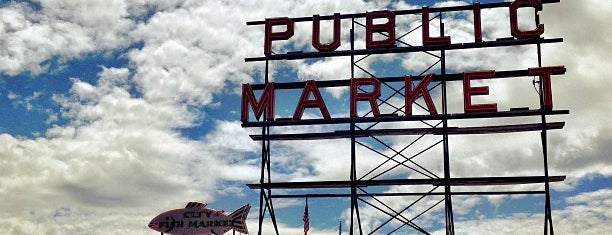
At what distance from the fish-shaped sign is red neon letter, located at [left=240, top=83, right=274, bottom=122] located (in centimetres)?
407

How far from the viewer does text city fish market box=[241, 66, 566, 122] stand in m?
30.3

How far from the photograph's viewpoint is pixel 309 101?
32.0 metres

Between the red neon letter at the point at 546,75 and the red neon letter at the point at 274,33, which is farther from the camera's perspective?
the red neon letter at the point at 274,33

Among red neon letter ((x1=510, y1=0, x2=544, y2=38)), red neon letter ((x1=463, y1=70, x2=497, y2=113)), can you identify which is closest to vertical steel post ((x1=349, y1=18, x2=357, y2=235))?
red neon letter ((x1=463, y1=70, x2=497, y2=113))

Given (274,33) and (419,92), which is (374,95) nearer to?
(419,92)

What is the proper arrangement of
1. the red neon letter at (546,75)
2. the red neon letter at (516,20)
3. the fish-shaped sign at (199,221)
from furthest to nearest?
the fish-shaped sign at (199,221)
the red neon letter at (516,20)
the red neon letter at (546,75)

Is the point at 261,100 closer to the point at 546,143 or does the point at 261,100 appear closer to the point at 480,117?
the point at 480,117

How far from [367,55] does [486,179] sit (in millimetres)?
7100

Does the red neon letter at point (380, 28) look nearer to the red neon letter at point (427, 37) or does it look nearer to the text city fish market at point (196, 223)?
the red neon letter at point (427, 37)

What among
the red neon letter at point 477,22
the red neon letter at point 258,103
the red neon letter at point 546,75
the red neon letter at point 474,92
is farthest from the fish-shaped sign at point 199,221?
the red neon letter at point 546,75

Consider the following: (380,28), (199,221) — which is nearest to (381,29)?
(380,28)

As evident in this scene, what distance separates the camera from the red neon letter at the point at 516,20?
30.9m

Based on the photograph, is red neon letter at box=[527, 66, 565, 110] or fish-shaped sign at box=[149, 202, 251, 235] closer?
red neon letter at box=[527, 66, 565, 110]

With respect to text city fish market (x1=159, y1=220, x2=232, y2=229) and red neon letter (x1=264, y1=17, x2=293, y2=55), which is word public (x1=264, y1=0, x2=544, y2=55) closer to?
red neon letter (x1=264, y1=17, x2=293, y2=55)
